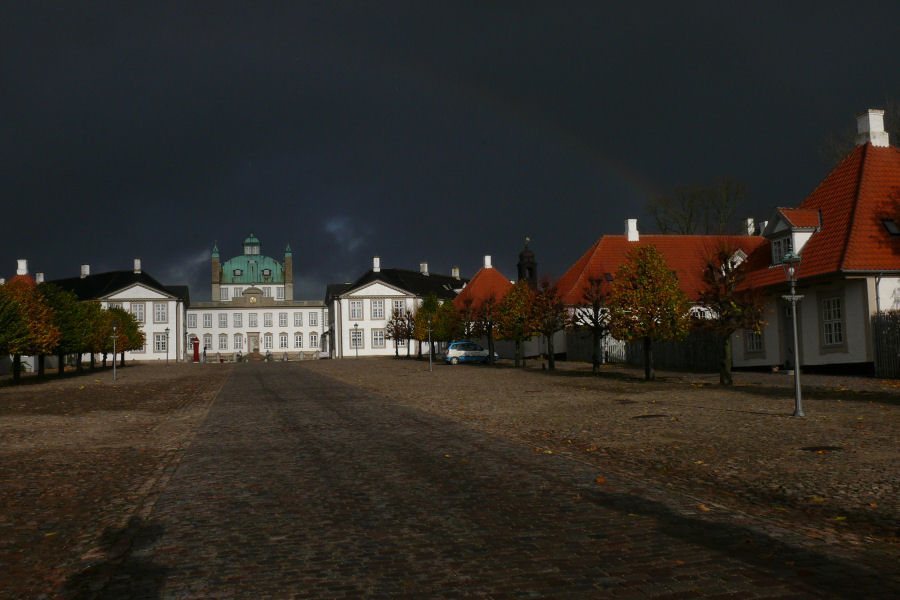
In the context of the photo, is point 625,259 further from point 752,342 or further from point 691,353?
point 752,342

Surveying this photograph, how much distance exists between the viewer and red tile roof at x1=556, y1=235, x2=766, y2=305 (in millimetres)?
50312

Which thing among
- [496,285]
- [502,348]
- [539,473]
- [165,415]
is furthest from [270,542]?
[496,285]

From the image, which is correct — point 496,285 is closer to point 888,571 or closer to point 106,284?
point 106,284

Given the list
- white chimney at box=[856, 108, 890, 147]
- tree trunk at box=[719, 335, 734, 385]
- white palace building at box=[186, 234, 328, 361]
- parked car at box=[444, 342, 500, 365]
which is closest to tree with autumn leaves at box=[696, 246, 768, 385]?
tree trunk at box=[719, 335, 734, 385]

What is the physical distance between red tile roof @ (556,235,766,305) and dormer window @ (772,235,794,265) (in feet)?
50.9

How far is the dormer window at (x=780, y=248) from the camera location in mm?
32156

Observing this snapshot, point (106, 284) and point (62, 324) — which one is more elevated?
point (106, 284)

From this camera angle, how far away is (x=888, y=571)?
5625mm

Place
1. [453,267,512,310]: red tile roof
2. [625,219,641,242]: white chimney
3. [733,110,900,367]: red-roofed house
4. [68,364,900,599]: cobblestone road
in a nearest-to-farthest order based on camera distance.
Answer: [68,364,900,599]: cobblestone road < [733,110,900,367]: red-roofed house < [625,219,641,242]: white chimney < [453,267,512,310]: red tile roof

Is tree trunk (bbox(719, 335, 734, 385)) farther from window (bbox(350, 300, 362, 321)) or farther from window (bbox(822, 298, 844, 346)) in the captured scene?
window (bbox(350, 300, 362, 321))

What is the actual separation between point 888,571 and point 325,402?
18.7 meters

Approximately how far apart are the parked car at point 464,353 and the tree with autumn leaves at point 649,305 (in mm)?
27511

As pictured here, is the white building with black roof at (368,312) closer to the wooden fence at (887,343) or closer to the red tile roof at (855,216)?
the red tile roof at (855,216)

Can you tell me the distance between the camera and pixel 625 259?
50688 mm
